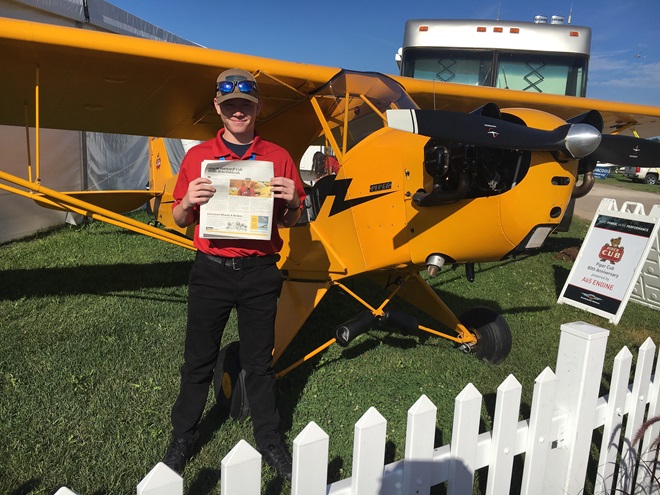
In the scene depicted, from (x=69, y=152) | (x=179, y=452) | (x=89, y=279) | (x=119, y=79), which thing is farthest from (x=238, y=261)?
(x=69, y=152)

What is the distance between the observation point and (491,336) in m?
3.82

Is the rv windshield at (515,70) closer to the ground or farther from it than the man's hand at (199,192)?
farther from it

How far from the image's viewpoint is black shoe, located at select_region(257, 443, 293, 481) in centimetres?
227

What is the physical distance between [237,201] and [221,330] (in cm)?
70

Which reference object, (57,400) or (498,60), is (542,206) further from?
(498,60)

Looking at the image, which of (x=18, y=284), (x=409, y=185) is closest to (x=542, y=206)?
(x=409, y=185)

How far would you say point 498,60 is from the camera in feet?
23.3

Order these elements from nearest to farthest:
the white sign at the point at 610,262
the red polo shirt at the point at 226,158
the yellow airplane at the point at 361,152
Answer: the red polo shirt at the point at 226,158 < the yellow airplane at the point at 361,152 < the white sign at the point at 610,262

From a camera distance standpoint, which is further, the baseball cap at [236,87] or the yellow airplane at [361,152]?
the yellow airplane at [361,152]

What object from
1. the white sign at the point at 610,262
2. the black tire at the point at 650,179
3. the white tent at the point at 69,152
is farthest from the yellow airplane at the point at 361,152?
the black tire at the point at 650,179

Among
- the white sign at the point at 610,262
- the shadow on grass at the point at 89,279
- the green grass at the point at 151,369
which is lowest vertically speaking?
the green grass at the point at 151,369

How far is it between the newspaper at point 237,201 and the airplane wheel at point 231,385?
1150 millimetres

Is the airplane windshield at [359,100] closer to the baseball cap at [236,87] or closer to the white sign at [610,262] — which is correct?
the baseball cap at [236,87]

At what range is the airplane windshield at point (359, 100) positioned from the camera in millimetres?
3201
